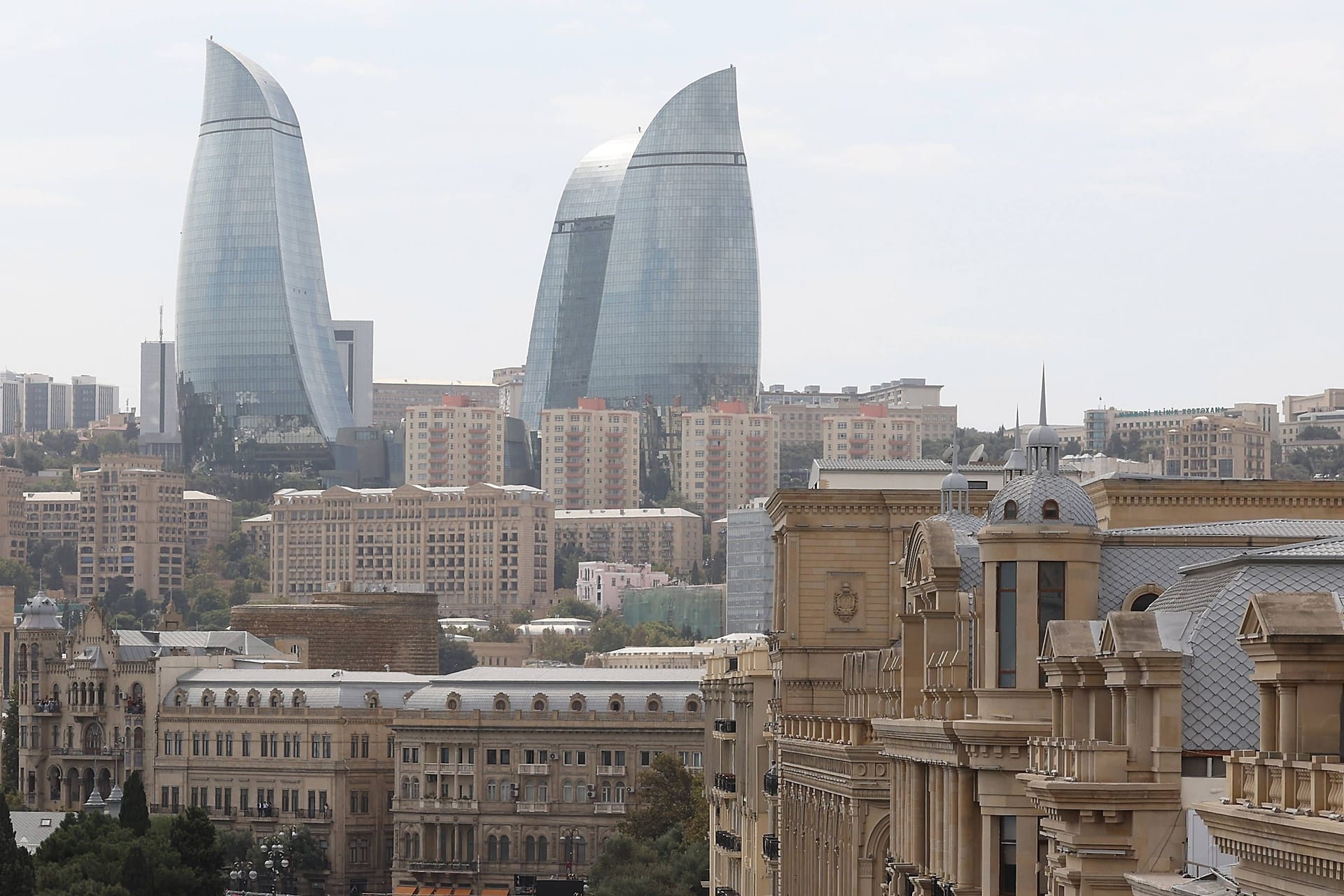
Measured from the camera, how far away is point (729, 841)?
3425 inches

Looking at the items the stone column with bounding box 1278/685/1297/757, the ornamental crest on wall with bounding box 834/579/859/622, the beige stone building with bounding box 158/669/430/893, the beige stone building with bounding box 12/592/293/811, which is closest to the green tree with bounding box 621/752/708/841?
the beige stone building with bounding box 158/669/430/893

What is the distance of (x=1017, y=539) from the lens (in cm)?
3556

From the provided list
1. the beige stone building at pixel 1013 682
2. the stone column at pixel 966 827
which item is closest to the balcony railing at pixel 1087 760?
the beige stone building at pixel 1013 682

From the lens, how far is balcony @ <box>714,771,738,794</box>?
8756 centimetres

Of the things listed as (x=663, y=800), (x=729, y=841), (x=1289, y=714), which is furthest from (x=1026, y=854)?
(x=663, y=800)

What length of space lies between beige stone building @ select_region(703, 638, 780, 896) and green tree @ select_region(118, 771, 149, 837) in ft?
80.8

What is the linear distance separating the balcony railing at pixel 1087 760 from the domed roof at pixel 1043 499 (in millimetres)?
6897

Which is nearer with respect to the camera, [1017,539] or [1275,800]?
[1275,800]

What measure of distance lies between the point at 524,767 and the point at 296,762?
1488 centimetres

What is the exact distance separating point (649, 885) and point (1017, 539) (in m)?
83.8

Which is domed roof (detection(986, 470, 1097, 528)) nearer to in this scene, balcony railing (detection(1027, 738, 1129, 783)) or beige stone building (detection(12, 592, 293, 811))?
balcony railing (detection(1027, 738, 1129, 783))

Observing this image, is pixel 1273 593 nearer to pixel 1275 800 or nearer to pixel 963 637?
pixel 1275 800

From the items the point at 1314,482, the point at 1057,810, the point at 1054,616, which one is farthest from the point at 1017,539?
the point at 1314,482

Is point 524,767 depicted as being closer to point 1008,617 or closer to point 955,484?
point 955,484
